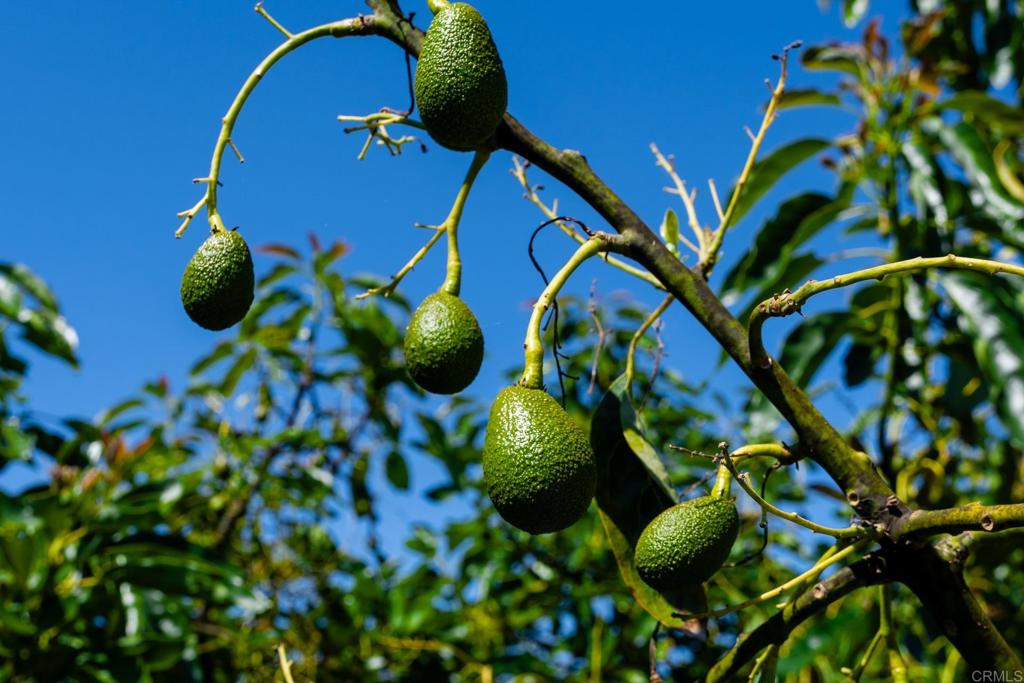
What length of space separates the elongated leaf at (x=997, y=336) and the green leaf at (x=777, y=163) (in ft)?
2.02

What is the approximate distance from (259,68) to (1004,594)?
11.0ft

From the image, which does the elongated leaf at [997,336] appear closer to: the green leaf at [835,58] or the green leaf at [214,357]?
the green leaf at [835,58]

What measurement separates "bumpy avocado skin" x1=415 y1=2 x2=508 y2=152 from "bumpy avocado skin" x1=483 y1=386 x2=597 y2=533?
298mm

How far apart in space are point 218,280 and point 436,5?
419mm

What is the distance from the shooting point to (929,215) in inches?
119

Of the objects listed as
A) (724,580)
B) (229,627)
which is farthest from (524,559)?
(229,627)

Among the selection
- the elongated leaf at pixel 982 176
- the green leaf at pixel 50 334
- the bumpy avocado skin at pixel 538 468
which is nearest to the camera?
the bumpy avocado skin at pixel 538 468

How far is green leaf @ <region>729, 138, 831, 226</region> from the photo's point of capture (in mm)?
3131

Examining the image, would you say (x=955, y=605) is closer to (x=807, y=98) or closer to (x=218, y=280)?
(x=218, y=280)

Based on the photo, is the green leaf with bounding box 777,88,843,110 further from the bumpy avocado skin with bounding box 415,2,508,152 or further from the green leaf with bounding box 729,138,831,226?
the bumpy avocado skin with bounding box 415,2,508,152

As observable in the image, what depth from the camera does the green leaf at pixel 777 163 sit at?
313cm

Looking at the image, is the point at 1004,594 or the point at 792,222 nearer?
the point at 792,222

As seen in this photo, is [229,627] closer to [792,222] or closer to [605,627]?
[605,627]

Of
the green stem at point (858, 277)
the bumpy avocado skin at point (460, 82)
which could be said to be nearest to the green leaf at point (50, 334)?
the bumpy avocado skin at point (460, 82)
